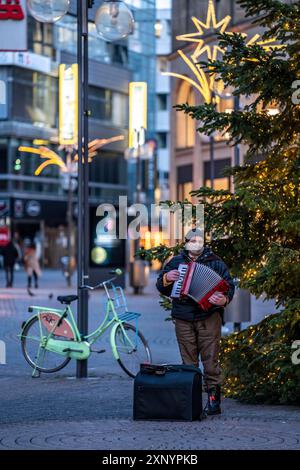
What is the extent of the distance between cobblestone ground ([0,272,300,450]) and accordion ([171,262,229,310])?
1133 millimetres

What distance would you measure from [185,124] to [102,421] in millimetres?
41525

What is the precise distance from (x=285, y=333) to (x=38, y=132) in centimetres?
6469

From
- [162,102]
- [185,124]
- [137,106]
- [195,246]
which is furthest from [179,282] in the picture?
[162,102]

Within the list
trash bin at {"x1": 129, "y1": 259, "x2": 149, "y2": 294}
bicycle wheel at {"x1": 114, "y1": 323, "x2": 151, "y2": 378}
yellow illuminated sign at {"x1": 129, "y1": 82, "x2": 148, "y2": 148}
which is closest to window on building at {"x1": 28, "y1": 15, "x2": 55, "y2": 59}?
yellow illuminated sign at {"x1": 129, "y1": 82, "x2": 148, "y2": 148}

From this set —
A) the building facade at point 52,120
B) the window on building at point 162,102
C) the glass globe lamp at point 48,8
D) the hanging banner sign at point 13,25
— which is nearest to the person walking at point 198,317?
the hanging banner sign at point 13,25

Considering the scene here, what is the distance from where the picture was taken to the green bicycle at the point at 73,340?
14945 millimetres

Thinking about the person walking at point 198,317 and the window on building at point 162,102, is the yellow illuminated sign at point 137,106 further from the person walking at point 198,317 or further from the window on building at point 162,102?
the window on building at point 162,102

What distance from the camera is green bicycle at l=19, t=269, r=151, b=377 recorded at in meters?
14.9

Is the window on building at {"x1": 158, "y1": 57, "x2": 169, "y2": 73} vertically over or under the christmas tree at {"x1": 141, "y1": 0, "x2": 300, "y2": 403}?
over

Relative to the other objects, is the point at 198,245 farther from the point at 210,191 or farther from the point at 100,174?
the point at 100,174

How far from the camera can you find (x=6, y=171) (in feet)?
250

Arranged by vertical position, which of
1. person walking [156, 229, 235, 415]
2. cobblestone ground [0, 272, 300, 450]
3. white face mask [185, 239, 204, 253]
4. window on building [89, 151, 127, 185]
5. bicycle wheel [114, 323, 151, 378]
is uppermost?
window on building [89, 151, 127, 185]

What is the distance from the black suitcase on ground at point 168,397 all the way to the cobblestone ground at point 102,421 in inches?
5.9

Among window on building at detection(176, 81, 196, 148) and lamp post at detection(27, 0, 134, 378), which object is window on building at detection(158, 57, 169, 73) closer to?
window on building at detection(176, 81, 196, 148)
